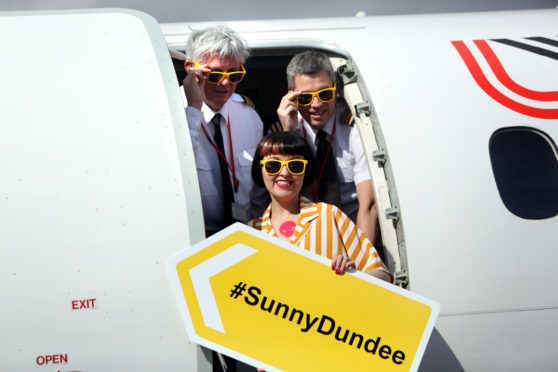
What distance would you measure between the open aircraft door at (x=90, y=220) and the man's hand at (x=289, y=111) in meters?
0.83

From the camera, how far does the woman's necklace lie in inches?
132

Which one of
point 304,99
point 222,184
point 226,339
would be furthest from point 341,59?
point 226,339

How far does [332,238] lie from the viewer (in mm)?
3242

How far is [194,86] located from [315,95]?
820mm

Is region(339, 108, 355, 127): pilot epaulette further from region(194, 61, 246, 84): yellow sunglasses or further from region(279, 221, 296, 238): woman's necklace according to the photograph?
region(279, 221, 296, 238): woman's necklace

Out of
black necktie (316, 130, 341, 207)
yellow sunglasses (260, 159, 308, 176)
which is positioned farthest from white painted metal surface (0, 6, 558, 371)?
black necktie (316, 130, 341, 207)

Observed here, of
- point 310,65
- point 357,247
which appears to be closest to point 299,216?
point 357,247

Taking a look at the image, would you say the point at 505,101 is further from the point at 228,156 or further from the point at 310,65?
the point at 228,156

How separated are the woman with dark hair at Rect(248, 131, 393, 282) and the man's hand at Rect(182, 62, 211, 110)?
45cm

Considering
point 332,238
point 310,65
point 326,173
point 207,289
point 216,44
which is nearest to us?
point 207,289

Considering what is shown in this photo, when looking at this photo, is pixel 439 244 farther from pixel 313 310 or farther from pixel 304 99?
pixel 304 99

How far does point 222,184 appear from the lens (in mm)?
3730

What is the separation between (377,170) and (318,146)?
655 mm

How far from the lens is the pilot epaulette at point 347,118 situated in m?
4.09
